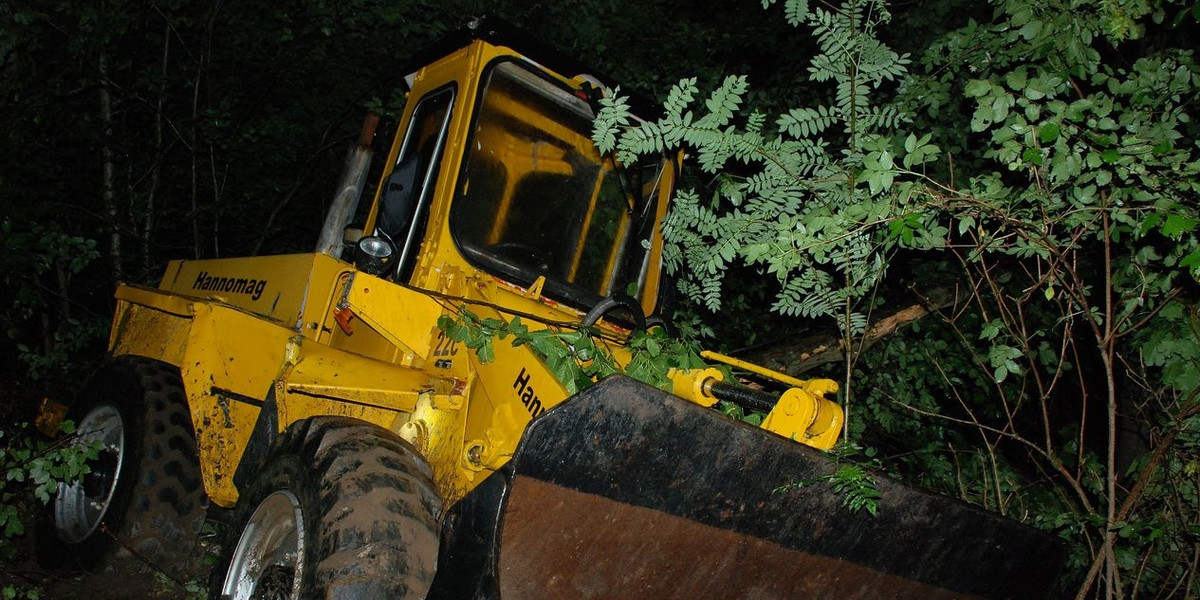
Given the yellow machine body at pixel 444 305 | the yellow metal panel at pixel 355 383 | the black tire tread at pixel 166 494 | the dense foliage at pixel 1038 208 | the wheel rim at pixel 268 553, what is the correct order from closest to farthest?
1. the wheel rim at pixel 268 553
2. the dense foliage at pixel 1038 208
3. the yellow machine body at pixel 444 305
4. the yellow metal panel at pixel 355 383
5. the black tire tread at pixel 166 494

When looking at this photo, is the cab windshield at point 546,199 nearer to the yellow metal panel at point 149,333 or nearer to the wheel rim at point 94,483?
the yellow metal panel at point 149,333

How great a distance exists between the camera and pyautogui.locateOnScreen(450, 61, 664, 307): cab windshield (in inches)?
→ 149

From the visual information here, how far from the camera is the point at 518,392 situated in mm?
2918

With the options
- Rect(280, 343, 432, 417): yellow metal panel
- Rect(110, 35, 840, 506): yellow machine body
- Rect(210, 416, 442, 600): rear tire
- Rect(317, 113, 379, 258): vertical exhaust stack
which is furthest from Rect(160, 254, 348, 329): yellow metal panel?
Rect(210, 416, 442, 600): rear tire

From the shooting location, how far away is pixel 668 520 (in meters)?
2.59

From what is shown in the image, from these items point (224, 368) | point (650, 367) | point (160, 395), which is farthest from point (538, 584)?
point (160, 395)

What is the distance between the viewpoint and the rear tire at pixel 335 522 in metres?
2.54

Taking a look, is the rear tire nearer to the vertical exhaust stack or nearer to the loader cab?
the loader cab

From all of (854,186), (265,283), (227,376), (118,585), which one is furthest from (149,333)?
(854,186)

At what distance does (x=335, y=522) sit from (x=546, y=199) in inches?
76.6

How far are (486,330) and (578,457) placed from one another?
869 millimetres

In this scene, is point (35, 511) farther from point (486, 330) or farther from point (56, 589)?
point (486, 330)

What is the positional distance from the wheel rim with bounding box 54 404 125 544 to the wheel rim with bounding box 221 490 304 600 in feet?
4.64

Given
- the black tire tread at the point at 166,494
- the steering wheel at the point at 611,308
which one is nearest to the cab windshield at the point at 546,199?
the steering wheel at the point at 611,308
